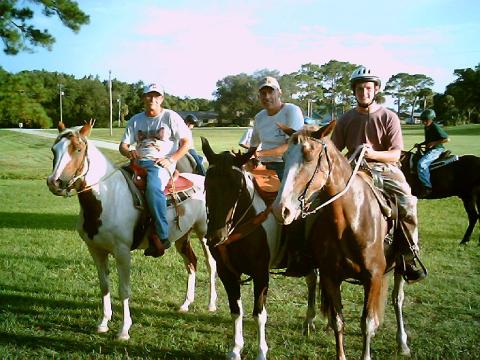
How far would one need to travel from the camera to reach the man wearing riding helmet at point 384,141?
→ 4.14 metres

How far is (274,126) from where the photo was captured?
484 cm

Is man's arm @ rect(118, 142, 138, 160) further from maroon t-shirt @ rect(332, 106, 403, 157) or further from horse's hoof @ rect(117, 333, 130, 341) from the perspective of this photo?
maroon t-shirt @ rect(332, 106, 403, 157)

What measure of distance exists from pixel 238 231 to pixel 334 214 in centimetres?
87

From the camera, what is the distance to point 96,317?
5.43m

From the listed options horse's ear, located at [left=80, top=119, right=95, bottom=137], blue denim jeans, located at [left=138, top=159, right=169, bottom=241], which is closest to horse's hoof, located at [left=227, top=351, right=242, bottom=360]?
blue denim jeans, located at [left=138, top=159, right=169, bottom=241]

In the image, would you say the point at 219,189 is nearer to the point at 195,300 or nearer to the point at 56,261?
the point at 195,300

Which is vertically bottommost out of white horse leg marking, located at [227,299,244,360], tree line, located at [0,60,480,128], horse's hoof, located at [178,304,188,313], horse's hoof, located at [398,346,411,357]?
horse's hoof, located at [178,304,188,313]

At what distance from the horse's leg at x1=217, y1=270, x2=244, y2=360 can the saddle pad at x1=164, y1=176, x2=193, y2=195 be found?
148 cm

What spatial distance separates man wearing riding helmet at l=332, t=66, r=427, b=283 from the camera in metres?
4.14

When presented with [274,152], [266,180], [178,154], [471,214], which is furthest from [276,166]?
[471,214]

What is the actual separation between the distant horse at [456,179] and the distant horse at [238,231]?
6974mm

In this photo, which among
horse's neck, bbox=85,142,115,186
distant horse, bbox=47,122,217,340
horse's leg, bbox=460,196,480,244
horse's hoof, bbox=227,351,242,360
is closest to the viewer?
horse's hoof, bbox=227,351,242,360

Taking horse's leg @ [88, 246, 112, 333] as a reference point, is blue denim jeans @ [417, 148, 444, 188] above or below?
above

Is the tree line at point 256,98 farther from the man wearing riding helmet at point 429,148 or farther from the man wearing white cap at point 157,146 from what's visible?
the man wearing white cap at point 157,146
